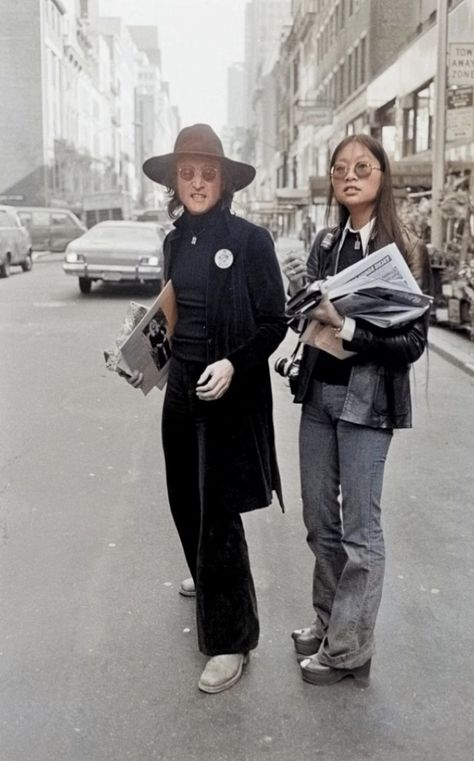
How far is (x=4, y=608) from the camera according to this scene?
4020mm

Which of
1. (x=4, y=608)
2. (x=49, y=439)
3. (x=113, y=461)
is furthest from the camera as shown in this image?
(x=49, y=439)

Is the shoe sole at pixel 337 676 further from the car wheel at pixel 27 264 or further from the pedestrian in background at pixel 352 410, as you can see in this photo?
the car wheel at pixel 27 264

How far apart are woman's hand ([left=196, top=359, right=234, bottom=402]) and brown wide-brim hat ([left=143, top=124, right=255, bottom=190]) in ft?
2.40

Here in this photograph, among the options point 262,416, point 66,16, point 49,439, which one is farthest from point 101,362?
point 66,16

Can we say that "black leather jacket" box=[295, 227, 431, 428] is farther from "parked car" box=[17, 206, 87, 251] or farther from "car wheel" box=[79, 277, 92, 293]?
"parked car" box=[17, 206, 87, 251]

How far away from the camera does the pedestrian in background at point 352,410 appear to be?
3.11 m

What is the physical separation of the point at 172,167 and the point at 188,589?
75.6 inches

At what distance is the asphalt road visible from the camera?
118 inches

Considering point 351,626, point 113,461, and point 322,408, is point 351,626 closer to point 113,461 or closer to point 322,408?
point 322,408

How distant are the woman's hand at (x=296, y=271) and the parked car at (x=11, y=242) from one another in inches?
867

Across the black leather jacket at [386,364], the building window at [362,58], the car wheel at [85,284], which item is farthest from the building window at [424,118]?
the black leather jacket at [386,364]

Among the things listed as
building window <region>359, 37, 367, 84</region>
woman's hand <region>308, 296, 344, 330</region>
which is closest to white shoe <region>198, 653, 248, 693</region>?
woman's hand <region>308, 296, 344, 330</region>

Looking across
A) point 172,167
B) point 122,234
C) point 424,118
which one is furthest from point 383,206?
point 424,118

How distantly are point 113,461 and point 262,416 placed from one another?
335 centimetres
